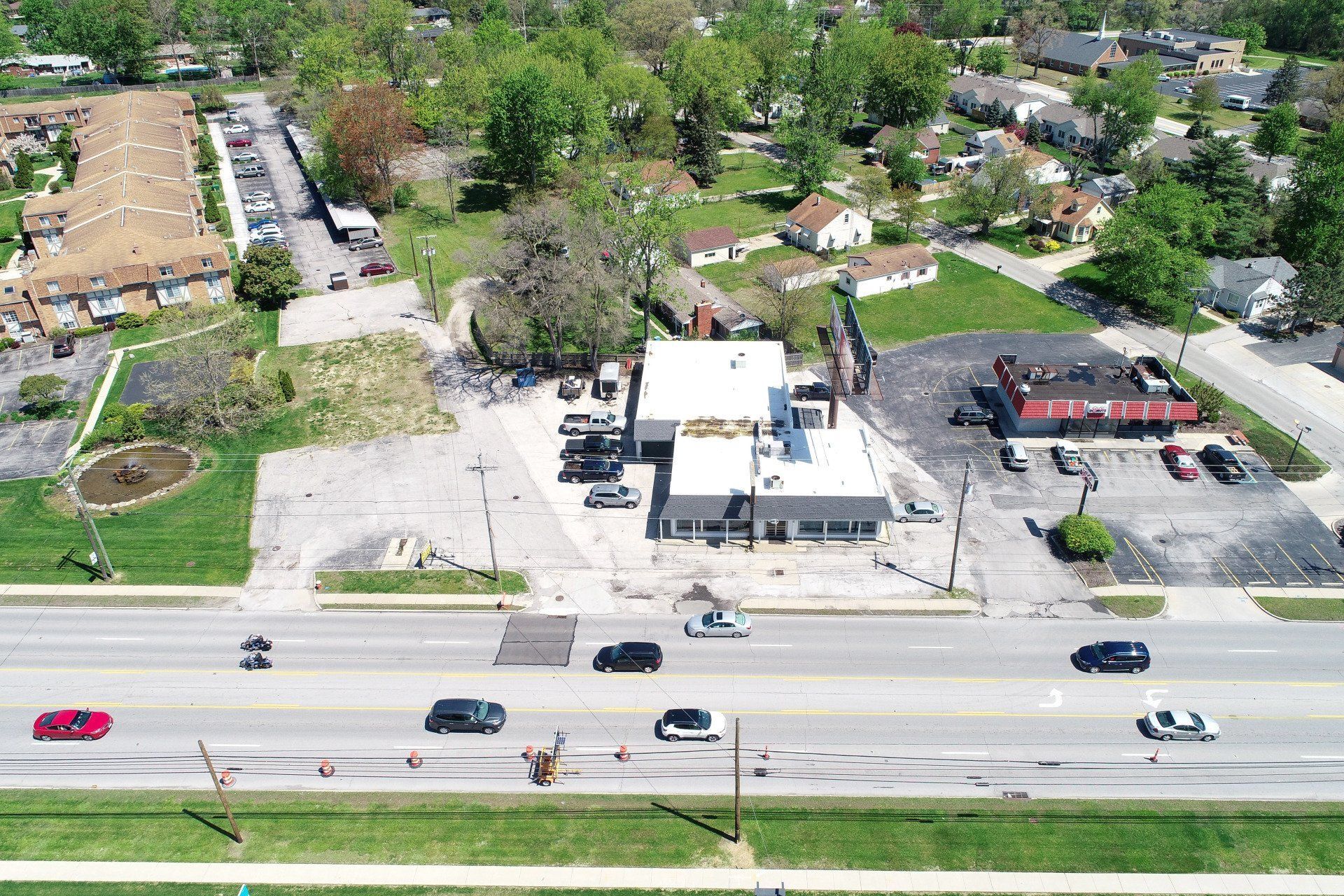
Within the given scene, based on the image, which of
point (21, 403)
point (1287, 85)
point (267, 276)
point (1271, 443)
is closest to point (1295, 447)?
point (1271, 443)

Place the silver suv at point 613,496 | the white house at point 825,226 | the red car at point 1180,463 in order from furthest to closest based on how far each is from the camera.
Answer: the white house at point 825,226
the red car at point 1180,463
the silver suv at point 613,496

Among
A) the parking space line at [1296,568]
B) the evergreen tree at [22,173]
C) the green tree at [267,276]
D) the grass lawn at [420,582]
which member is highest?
the evergreen tree at [22,173]

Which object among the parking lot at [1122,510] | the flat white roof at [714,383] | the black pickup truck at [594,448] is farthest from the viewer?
the flat white roof at [714,383]

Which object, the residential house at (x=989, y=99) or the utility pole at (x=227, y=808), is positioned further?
the residential house at (x=989, y=99)

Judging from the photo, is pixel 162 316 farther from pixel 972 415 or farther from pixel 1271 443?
pixel 1271 443

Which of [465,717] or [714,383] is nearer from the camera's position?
[465,717]

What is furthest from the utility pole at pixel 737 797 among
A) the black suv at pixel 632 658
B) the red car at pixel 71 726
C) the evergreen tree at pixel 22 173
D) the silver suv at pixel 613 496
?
the evergreen tree at pixel 22 173

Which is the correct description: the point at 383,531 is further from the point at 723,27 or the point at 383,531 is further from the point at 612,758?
the point at 723,27

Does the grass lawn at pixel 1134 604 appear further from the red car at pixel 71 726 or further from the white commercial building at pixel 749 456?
the red car at pixel 71 726
